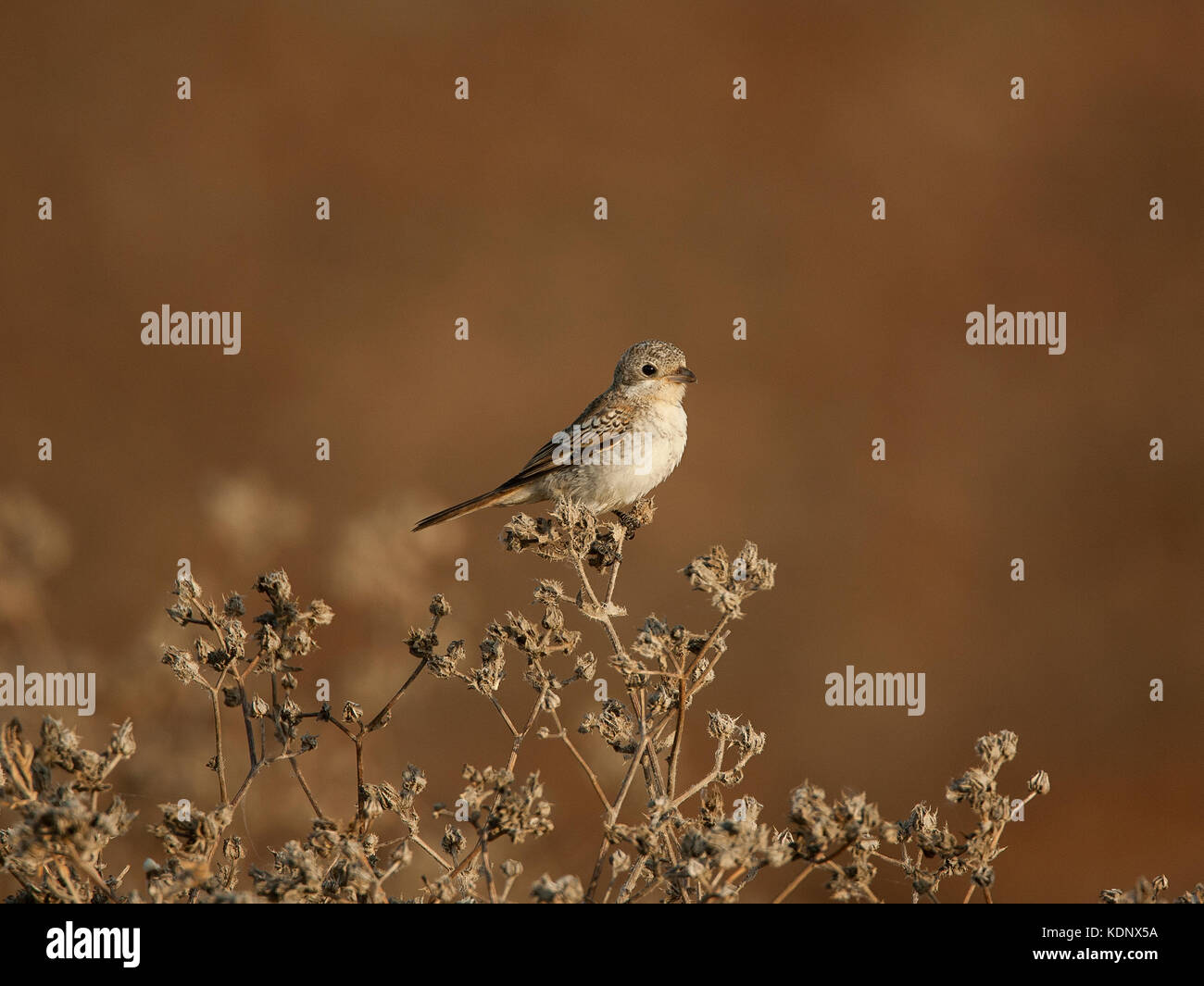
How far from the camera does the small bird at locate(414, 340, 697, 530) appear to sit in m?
5.35

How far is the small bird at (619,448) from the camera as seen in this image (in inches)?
211

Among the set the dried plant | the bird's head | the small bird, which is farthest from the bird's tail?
the dried plant

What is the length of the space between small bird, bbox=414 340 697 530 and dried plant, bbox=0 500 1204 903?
210 centimetres

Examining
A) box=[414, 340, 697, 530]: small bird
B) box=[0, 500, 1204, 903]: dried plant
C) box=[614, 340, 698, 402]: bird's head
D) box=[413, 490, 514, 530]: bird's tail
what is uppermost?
box=[614, 340, 698, 402]: bird's head

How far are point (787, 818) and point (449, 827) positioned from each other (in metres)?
0.97

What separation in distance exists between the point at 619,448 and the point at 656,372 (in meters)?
0.56

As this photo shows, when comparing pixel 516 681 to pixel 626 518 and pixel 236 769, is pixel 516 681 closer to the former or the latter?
pixel 236 769

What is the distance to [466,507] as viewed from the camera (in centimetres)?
533

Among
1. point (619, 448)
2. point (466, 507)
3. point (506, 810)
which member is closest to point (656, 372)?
point (619, 448)

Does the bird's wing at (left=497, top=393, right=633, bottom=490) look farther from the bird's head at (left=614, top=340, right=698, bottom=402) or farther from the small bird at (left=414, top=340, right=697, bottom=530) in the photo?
the bird's head at (left=614, top=340, right=698, bottom=402)

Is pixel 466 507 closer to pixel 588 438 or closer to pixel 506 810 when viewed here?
pixel 588 438

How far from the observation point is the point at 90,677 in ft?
16.1
